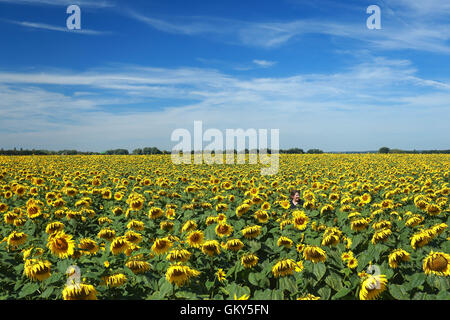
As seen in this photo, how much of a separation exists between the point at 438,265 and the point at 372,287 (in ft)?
3.44

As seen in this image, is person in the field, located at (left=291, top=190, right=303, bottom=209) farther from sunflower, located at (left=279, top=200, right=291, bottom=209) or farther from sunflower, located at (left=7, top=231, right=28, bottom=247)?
sunflower, located at (left=7, top=231, right=28, bottom=247)

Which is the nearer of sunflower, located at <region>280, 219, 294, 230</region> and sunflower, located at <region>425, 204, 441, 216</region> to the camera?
sunflower, located at <region>280, 219, 294, 230</region>

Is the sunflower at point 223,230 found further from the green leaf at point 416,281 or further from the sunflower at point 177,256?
the green leaf at point 416,281

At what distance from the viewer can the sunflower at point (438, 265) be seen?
11.3 ft

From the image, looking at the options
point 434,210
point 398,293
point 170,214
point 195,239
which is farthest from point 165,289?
point 434,210

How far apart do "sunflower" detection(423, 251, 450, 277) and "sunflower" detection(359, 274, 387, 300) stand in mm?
771

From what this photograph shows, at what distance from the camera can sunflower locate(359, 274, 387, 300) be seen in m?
3.02

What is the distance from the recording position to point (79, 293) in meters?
2.82

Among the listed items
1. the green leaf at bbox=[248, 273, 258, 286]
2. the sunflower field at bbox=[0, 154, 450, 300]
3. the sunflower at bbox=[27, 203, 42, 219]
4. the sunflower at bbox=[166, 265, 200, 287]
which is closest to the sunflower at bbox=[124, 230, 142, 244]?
the sunflower field at bbox=[0, 154, 450, 300]

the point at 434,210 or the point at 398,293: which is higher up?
the point at 434,210

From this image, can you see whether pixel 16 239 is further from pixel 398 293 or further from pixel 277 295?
pixel 398 293

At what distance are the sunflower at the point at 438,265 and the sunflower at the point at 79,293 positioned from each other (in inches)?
140

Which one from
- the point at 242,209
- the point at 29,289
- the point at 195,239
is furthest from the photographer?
the point at 242,209

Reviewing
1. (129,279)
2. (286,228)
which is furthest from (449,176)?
(129,279)
